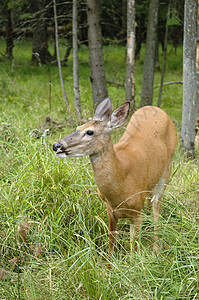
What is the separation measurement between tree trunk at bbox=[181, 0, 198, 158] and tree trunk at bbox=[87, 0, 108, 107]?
2.55m

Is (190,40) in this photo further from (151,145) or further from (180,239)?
(180,239)

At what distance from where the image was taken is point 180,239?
275cm

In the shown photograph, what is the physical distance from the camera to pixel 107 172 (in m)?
3.20

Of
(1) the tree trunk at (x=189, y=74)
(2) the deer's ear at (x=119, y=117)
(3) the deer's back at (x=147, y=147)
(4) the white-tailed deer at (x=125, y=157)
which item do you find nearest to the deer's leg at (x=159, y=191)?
(4) the white-tailed deer at (x=125, y=157)

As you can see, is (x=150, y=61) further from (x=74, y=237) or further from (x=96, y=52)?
(x=74, y=237)

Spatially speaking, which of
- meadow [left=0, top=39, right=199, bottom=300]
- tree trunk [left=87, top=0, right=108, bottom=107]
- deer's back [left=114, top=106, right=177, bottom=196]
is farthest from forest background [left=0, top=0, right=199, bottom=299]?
tree trunk [left=87, top=0, right=108, bottom=107]

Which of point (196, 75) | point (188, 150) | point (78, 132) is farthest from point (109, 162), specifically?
point (196, 75)

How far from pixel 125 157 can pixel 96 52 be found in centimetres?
526

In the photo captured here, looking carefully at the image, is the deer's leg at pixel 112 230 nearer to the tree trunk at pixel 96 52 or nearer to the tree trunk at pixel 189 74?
the tree trunk at pixel 189 74

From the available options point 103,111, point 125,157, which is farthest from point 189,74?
point 103,111

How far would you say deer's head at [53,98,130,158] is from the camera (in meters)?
3.01

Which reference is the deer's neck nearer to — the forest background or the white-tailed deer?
the white-tailed deer

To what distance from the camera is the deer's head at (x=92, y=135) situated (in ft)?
9.88

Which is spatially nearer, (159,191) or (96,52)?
(159,191)
